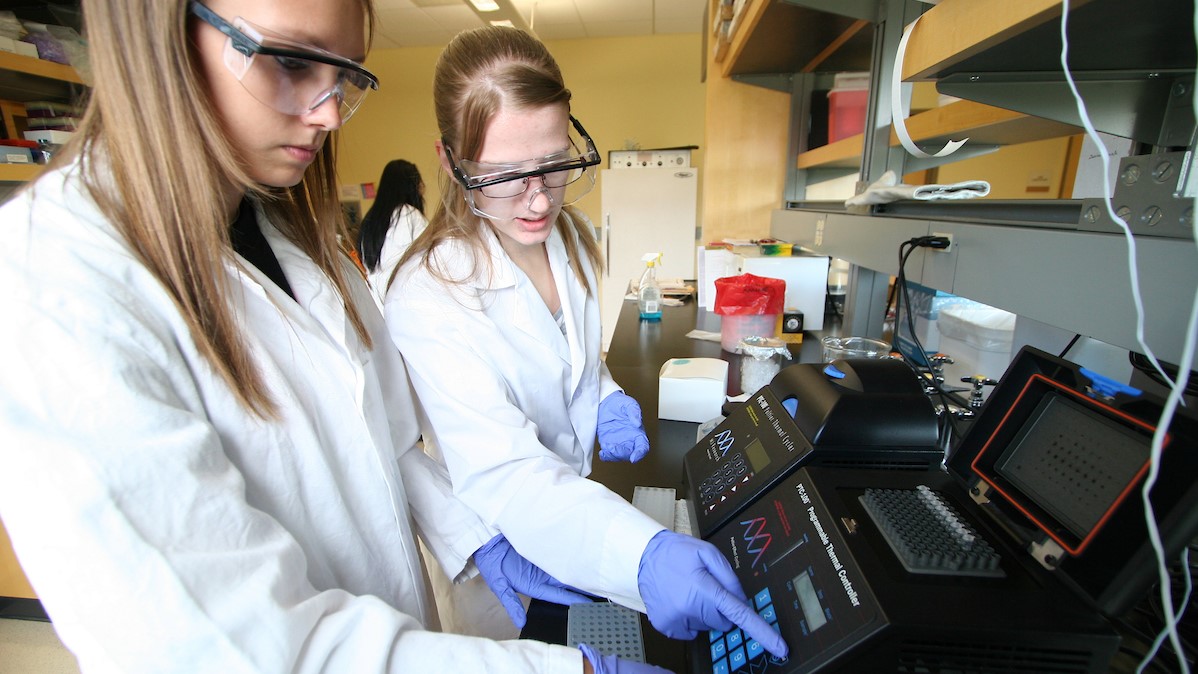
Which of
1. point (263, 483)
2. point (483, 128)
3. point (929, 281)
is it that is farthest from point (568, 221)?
point (263, 483)

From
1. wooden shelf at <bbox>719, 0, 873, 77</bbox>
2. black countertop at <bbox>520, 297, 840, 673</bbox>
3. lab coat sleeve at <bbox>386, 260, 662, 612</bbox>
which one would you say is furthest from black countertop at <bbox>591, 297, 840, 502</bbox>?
wooden shelf at <bbox>719, 0, 873, 77</bbox>

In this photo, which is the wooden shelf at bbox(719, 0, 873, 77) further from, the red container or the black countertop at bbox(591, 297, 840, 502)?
the black countertop at bbox(591, 297, 840, 502)

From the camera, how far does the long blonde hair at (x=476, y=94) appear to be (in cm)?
88

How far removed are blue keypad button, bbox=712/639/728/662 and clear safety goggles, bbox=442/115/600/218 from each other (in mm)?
697

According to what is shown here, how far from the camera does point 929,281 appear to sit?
89 cm

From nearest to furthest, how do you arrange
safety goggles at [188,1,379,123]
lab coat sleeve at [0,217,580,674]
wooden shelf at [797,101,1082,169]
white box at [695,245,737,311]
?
lab coat sleeve at [0,217,580,674], safety goggles at [188,1,379,123], wooden shelf at [797,101,1082,169], white box at [695,245,737,311]

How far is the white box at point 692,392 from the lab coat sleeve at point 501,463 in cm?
47

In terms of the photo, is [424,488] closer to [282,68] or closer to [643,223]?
[282,68]

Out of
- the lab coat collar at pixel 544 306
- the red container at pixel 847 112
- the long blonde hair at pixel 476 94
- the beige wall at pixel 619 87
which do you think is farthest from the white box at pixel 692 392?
the beige wall at pixel 619 87

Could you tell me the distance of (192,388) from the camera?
1.64 feet

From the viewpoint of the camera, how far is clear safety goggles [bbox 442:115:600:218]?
2.85 ft

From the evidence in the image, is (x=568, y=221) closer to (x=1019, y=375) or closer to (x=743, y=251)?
(x=1019, y=375)

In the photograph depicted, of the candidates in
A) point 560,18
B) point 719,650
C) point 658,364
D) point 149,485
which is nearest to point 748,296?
point 658,364

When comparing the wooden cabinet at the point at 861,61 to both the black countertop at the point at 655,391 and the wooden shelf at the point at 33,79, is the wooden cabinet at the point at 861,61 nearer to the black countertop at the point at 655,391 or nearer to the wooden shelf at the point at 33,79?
the black countertop at the point at 655,391
